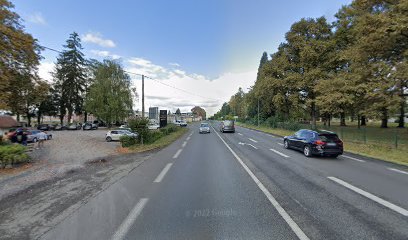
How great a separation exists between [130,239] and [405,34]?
21060 millimetres

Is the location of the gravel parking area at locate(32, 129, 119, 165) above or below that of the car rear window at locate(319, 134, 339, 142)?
below

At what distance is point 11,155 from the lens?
31.3 ft

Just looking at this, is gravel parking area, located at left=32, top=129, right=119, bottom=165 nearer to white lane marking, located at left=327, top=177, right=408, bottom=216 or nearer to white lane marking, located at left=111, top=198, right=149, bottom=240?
white lane marking, located at left=111, top=198, right=149, bottom=240

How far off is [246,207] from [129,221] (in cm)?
244

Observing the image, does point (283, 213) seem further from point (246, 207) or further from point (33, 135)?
point (33, 135)

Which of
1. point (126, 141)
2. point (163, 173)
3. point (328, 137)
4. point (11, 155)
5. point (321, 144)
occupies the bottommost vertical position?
point (163, 173)

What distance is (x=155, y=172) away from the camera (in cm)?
825

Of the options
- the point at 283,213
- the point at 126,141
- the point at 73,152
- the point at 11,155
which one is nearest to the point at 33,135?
the point at 73,152

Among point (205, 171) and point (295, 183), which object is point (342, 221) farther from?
point (205, 171)

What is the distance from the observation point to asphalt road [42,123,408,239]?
3676 millimetres

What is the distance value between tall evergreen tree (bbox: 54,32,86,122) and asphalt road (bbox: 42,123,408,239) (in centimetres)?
5718

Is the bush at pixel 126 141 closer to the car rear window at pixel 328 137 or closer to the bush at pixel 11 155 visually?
the bush at pixel 11 155

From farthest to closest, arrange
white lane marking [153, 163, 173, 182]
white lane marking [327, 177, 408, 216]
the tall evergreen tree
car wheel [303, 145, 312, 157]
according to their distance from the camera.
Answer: the tall evergreen tree, car wheel [303, 145, 312, 157], white lane marking [153, 163, 173, 182], white lane marking [327, 177, 408, 216]

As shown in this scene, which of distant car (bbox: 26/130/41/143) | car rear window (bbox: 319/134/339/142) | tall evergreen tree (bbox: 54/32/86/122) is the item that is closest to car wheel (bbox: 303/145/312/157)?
car rear window (bbox: 319/134/339/142)
